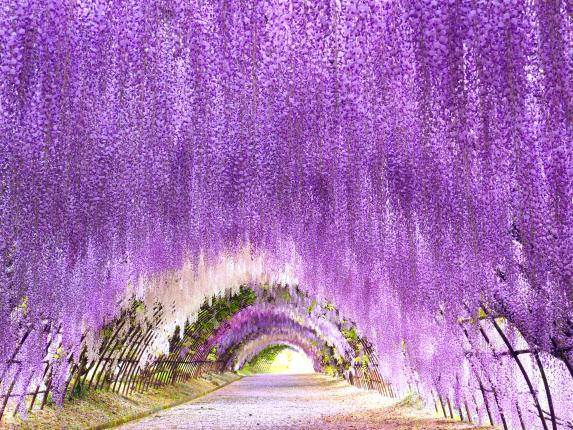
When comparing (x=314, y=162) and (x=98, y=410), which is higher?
(x=314, y=162)

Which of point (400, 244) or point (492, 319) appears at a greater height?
point (400, 244)

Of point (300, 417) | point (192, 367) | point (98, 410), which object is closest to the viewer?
point (98, 410)

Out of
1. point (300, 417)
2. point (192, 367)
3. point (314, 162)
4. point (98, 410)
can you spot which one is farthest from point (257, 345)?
point (314, 162)

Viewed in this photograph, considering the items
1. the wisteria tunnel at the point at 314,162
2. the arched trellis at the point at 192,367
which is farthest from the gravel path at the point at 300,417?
the wisteria tunnel at the point at 314,162

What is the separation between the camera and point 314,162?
810 centimetres

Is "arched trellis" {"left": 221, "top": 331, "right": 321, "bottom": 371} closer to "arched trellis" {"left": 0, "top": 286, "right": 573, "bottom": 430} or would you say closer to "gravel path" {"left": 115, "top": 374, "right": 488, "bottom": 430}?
"arched trellis" {"left": 0, "top": 286, "right": 573, "bottom": 430}

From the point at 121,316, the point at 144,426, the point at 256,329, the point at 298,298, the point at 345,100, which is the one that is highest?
the point at 256,329

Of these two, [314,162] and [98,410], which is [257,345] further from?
[314,162]

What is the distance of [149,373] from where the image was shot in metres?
24.8

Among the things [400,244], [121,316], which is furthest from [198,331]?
[400,244]

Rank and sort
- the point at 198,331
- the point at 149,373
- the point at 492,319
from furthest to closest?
the point at 198,331
the point at 149,373
the point at 492,319

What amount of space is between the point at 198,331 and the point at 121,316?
1281 cm

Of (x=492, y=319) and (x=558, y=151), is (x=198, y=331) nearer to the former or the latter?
(x=492, y=319)

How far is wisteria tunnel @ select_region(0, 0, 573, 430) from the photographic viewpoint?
209 inches
